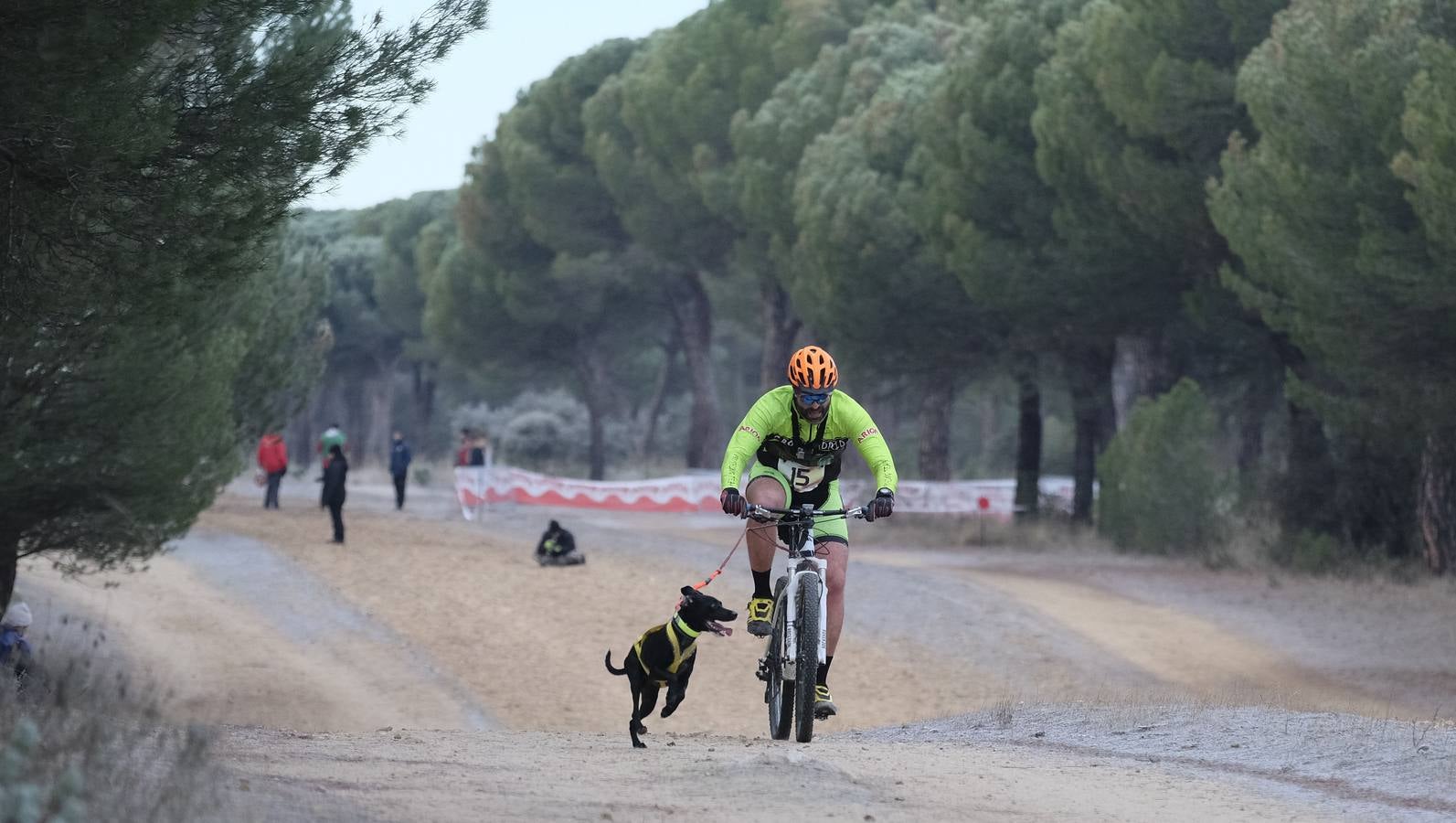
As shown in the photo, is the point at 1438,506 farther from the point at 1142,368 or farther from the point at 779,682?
the point at 779,682

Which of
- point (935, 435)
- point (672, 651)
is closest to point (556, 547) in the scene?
point (935, 435)

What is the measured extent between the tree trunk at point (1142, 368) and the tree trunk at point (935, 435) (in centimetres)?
784

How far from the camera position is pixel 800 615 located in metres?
9.73

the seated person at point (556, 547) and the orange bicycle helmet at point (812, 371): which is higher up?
the orange bicycle helmet at point (812, 371)

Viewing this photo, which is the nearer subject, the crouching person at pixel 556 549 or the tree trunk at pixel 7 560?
the tree trunk at pixel 7 560

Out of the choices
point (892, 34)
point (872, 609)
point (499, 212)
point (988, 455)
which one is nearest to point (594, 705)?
point (872, 609)

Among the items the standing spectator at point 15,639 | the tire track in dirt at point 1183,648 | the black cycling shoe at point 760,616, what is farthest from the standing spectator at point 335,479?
the black cycling shoe at point 760,616

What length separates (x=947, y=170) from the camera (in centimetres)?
3588

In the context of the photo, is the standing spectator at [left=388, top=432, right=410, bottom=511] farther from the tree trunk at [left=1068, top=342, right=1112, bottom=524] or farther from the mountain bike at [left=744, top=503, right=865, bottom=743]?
the mountain bike at [left=744, top=503, right=865, bottom=743]

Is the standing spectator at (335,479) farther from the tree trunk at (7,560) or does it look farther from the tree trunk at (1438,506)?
the tree trunk at (1438,506)

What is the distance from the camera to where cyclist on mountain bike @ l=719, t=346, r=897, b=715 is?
9805 mm

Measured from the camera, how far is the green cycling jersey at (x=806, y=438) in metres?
9.88

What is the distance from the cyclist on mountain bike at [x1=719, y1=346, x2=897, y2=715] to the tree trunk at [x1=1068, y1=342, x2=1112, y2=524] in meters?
27.4

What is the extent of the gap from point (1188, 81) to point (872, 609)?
960 centimetres
